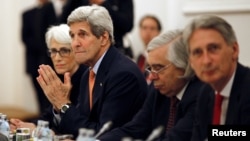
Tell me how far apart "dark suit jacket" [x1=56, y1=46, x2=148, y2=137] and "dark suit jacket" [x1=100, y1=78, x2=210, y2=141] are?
0.12 metres

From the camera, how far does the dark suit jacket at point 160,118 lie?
2.97m

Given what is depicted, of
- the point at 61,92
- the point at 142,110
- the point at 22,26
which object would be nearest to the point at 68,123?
the point at 61,92

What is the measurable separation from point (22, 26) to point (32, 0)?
85 centimetres

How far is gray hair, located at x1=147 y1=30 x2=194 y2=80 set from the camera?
3.07m

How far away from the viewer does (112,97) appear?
3.45m

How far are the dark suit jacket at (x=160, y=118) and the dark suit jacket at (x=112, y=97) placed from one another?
12 centimetres

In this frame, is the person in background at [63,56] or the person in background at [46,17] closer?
the person in background at [63,56]

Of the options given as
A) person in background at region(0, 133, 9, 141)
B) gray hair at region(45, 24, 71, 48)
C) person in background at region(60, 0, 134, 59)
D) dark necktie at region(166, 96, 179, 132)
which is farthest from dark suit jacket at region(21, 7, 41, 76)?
person in background at region(0, 133, 9, 141)

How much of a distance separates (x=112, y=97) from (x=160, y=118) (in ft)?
1.11

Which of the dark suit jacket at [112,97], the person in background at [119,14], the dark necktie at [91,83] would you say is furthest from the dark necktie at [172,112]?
the person in background at [119,14]

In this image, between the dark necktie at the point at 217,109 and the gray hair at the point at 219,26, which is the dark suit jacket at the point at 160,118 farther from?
the gray hair at the point at 219,26

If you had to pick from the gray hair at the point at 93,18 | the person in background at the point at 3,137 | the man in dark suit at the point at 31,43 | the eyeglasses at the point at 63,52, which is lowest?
the man in dark suit at the point at 31,43

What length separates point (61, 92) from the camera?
356 cm

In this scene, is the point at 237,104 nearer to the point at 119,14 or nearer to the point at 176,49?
the point at 176,49
